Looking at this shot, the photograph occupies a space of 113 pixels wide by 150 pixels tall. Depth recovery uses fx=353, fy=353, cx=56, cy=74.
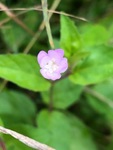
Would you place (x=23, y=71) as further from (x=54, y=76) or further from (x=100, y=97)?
(x=100, y=97)

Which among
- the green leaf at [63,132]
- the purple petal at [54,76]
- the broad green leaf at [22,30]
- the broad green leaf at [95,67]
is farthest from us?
the broad green leaf at [22,30]

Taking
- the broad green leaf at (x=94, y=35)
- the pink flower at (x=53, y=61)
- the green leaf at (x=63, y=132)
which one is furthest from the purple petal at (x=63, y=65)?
the broad green leaf at (x=94, y=35)

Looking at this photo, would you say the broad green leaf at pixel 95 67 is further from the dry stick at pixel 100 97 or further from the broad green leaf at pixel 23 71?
the dry stick at pixel 100 97

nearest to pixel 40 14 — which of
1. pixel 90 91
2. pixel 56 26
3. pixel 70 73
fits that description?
pixel 56 26

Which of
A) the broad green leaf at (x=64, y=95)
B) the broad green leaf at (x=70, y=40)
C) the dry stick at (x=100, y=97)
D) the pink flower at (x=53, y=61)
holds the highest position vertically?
the dry stick at (x=100, y=97)

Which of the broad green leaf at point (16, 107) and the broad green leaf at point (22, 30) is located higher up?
the broad green leaf at point (22, 30)

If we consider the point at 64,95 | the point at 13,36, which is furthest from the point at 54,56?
the point at 13,36

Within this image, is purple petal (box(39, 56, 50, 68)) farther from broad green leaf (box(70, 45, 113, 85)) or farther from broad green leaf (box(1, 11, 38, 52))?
broad green leaf (box(1, 11, 38, 52))

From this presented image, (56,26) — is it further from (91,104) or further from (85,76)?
(85,76)
